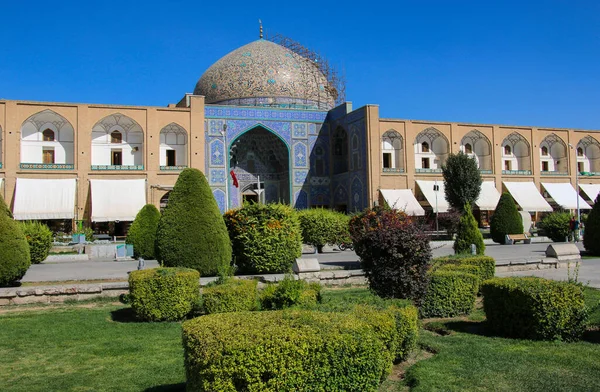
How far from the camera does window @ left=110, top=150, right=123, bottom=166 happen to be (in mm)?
29181

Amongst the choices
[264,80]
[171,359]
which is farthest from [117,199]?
[171,359]

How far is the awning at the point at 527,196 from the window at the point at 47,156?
26.2m

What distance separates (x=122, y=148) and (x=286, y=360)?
91.1 feet

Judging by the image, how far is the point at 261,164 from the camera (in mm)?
33469

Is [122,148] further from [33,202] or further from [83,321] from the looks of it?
[83,321]

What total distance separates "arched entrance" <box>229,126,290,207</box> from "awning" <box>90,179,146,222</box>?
252 inches

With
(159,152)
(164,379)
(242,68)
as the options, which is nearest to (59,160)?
(159,152)

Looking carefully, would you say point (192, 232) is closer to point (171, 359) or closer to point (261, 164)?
point (171, 359)

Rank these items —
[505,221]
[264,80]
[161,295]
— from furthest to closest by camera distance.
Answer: [264,80] < [505,221] < [161,295]

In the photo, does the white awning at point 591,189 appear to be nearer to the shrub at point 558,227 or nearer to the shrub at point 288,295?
the shrub at point 558,227

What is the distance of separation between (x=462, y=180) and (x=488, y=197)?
6259mm

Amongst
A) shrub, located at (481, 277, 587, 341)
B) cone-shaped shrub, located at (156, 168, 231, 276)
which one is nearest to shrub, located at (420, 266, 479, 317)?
shrub, located at (481, 277, 587, 341)

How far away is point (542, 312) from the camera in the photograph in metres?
5.64

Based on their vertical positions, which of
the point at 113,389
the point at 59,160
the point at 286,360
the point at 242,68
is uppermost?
the point at 242,68
